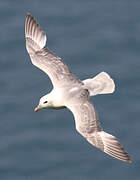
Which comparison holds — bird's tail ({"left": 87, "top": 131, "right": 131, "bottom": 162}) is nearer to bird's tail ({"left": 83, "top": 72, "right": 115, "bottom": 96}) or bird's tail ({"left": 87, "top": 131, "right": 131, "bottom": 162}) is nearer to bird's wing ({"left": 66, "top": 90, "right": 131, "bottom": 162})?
bird's wing ({"left": 66, "top": 90, "right": 131, "bottom": 162})

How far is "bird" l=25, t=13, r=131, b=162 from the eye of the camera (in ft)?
56.9

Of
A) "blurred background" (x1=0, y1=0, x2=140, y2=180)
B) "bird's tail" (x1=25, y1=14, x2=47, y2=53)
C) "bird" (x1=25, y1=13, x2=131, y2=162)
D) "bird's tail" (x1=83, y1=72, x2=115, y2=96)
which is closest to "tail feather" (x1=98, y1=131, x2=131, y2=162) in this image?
"bird" (x1=25, y1=13, x2=131, y2=162)

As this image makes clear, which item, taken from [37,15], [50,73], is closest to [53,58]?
[50,73]

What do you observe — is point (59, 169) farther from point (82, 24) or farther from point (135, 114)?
point (82, 24)

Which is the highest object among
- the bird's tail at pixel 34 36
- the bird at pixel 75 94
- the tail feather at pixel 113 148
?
the bird's tail at pixel 34 36

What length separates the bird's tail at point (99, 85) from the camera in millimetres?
18703

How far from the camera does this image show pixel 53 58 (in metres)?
19.4

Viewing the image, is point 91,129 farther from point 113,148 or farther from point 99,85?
point 99,85

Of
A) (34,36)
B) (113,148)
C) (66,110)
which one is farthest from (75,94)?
(66,110)

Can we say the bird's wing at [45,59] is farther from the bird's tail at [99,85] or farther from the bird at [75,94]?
the bird's tail at [99,85]

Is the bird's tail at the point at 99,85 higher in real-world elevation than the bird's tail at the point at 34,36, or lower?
lower

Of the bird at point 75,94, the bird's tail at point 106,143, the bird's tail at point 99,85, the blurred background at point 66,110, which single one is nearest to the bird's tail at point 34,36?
the bird at point 75,94

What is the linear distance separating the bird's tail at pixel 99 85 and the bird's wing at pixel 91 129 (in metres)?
0.52

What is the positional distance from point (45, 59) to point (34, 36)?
93 centimetres
